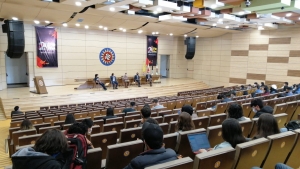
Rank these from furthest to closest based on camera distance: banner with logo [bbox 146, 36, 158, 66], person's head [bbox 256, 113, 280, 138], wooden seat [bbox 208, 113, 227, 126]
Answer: banner with logo [bbox 146, 36, 158, 66], wooden seat [bbox 208, 113, 227, 126], person's head [bbox 256, 113, 280, 138]

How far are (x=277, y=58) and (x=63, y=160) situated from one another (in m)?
15.4

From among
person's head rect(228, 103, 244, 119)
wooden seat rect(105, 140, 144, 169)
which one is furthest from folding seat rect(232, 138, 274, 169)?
person's head rect(228, 103, 244, 119)

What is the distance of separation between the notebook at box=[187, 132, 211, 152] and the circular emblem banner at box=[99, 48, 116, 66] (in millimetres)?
13600

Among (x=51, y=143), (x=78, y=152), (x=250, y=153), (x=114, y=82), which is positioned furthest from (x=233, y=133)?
(x=114, y=82)

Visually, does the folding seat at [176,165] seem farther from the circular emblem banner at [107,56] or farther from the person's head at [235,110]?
the circular emblem banner at [107,56]

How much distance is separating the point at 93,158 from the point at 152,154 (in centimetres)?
79

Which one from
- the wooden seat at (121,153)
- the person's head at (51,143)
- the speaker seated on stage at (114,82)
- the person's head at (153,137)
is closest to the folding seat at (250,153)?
the person's head at (153,137)

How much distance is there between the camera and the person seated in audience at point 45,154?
63.6 inches

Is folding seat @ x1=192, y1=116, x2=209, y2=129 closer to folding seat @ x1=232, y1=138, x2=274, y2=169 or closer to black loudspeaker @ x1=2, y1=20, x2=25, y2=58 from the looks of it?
folding seat @ x1=232, y1=138, x2=274, y2=169

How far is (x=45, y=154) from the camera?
1.67 metres

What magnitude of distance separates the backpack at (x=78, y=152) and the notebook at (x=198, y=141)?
49.0 inches

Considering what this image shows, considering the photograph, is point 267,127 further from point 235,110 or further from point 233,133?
point 235,110

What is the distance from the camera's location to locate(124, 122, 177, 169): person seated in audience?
1.72 meters

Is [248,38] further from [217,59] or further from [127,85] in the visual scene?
[127,85]
